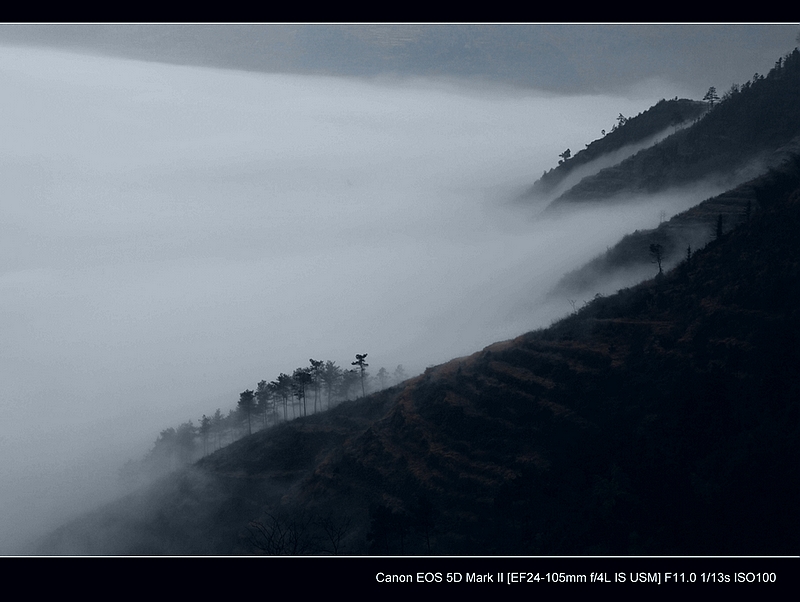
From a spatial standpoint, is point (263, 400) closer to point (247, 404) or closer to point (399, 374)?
point (247, 404)

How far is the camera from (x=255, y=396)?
157 meters

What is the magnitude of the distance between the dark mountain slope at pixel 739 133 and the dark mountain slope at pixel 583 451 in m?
52.1

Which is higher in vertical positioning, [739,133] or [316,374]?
[739,133]

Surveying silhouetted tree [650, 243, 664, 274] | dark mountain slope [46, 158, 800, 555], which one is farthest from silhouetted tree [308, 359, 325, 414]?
silhouetted tree [650, 243, 664, 274]

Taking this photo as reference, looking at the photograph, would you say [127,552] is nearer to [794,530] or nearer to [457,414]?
[457,414]

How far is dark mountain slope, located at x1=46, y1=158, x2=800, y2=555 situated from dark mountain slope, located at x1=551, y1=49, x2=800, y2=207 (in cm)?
5211

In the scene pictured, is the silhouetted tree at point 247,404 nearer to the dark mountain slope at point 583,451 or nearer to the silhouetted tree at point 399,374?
the dark mountain slope at point 583,451

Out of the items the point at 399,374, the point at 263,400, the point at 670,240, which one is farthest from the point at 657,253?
the point at 263,400

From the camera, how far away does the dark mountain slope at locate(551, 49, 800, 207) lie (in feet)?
530

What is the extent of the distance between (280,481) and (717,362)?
76.9 meters

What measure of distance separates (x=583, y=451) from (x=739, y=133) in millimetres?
135029

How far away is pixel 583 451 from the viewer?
82.6 meters

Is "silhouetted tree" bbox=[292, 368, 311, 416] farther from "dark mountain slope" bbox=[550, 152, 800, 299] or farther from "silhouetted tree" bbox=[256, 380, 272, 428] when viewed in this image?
"dark mountain slope" bbox=[550, 152, 800, 299]

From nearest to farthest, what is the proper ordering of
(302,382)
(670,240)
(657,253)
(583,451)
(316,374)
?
(583,451), (657,253), (670,240), (302,382), (316,374)
